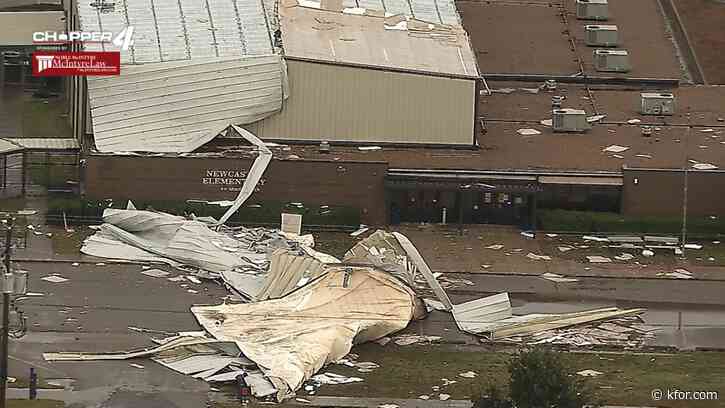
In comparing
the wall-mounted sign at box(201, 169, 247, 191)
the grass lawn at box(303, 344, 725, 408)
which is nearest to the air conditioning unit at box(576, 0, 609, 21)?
the wall-mounted sign at box(201, 169, 247, 191)

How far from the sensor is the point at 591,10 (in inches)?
3371

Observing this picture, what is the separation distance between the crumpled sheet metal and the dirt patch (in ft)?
106

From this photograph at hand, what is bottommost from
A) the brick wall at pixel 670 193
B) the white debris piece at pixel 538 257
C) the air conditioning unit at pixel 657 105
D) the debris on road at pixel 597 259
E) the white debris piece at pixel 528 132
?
the debris on road at pixel 597 259

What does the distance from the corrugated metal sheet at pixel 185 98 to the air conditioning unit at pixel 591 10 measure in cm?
2028

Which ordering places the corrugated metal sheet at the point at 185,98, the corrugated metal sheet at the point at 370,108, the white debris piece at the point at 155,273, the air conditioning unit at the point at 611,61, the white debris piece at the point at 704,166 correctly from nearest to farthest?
the white debris piece at the point at 155,273 → the white debris piece at the point at 704,166 → the corrugated metal sheet at the point at 185,98 → the corrugated metal sheet at the point at 370,108 → the air conditioning unit at the point at 611,61

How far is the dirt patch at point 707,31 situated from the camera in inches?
3305

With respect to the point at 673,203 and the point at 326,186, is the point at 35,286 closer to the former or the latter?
the point at 326,186

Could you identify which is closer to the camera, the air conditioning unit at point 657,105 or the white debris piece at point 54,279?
the white debris piece at point 54,279

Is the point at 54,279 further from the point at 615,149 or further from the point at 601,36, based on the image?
the point at 601,36

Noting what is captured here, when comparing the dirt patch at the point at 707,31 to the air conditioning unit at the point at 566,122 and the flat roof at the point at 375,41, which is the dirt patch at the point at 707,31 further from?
the flat roof at the point at 375,41

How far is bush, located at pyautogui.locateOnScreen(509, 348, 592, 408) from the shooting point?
4091 centimetres

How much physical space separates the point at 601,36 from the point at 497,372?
35512mm

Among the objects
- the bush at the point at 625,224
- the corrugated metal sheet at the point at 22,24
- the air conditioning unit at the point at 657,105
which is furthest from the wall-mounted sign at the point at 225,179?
the corrugated metal sheet at the point at 22,24

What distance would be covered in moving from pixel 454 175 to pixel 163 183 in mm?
9685
